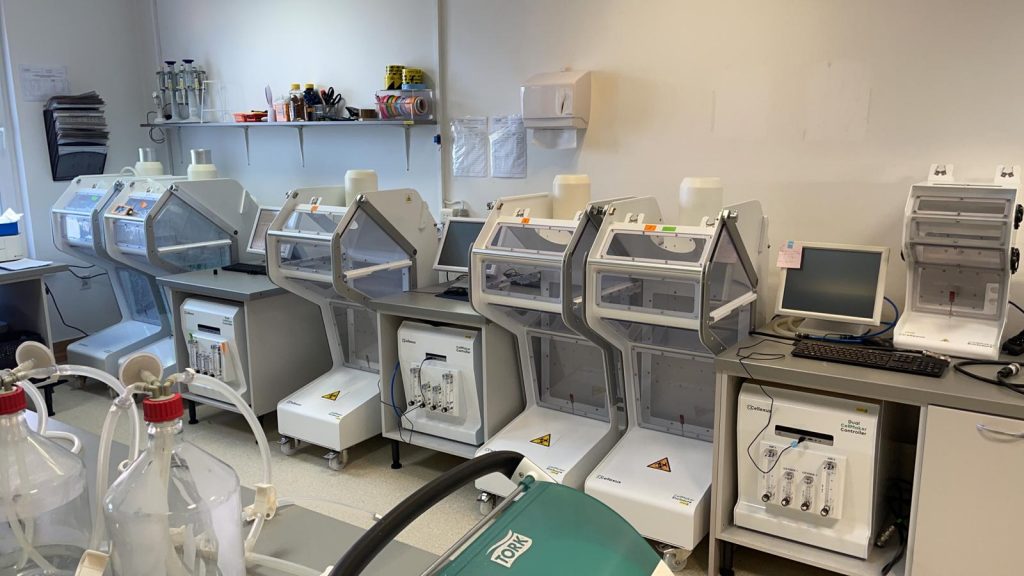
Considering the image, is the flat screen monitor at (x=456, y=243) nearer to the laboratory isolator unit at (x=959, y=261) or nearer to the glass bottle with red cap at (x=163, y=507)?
the laboratory isolator unit at (x=959, y=261)

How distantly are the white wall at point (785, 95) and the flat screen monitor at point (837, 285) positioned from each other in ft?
1.01

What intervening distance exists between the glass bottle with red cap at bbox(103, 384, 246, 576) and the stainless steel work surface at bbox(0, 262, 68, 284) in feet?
13.0

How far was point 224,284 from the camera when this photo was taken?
13.5ft

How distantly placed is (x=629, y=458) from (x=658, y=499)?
0.30m

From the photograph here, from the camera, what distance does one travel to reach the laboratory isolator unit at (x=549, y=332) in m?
3.05

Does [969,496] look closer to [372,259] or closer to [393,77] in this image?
[372,259]

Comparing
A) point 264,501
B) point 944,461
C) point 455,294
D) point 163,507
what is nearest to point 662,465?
point 944,461

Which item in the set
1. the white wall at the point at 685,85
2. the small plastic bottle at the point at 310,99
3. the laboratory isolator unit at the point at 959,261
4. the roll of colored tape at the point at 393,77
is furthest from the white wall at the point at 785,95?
the small plastic bottle at the point at 310,99

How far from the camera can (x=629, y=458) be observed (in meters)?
3.09

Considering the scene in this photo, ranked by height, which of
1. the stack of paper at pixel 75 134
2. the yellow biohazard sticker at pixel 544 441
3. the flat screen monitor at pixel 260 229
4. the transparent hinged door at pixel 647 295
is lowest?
the yellow biohazard sticker at pixel 544 441

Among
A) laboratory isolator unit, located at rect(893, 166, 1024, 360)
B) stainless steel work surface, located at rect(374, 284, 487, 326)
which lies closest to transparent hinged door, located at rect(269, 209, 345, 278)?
stainless steel work surface, located at rect(374, 284, 487, 326)

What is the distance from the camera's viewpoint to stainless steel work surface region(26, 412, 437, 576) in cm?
133

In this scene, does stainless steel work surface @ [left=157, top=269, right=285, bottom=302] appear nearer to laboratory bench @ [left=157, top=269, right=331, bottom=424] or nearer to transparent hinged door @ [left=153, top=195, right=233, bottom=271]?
laboratory bench @ [left=157, top=269, right=331, bottom=424]

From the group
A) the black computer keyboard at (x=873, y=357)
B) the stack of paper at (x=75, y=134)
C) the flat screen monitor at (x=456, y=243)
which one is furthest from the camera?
the stack of paper at (x=75, y=134)
